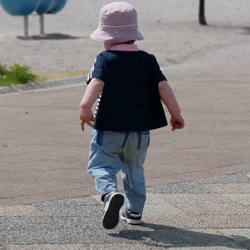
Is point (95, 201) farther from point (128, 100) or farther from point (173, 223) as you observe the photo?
point (128, 100)

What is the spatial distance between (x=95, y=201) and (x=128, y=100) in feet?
3.28

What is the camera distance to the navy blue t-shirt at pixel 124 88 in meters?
4.07

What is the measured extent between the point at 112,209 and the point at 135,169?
18.6 inches

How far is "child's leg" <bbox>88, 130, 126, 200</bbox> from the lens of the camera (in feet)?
13.5

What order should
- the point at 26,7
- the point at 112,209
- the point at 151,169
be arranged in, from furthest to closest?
the point at 26,7, the point at 151,169, the point at 112,209

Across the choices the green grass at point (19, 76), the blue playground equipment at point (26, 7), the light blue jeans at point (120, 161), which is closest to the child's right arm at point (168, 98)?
the light blue jeans at point (120, 161)

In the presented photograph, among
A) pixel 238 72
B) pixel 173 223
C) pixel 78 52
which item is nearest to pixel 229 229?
pixel 173 223

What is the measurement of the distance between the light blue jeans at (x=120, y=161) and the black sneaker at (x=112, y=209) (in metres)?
0.16

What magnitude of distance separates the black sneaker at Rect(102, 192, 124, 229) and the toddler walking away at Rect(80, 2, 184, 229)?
0.36 ft

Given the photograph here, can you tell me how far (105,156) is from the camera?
13.7 feet

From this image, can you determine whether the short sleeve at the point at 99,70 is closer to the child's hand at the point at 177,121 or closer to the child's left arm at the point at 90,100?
the child's left arm at the point at 90,100

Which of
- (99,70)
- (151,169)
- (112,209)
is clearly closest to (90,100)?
(99,70)

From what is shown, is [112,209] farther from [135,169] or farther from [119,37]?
[119,37]

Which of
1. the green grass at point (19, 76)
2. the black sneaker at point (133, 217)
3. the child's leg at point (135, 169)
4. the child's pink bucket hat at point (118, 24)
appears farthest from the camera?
the green grass at point (19, 76)
